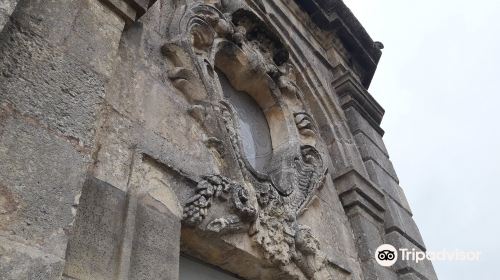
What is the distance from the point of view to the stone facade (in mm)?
1650

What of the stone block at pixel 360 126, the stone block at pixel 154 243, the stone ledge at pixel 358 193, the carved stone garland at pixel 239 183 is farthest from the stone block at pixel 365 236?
the stone block at pixel 154 243

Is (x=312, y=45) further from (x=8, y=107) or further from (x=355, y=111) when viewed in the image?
(x=8, y=107)

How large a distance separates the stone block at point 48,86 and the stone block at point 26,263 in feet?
1.63

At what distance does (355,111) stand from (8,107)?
178 inches

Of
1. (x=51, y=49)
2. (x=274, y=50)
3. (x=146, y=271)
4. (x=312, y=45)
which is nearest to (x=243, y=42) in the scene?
(x=274, y=50)

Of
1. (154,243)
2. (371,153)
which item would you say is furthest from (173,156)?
(371,153)

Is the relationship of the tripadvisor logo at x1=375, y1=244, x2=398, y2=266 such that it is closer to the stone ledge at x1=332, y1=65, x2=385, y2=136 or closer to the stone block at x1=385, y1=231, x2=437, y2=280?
the stone block at x1=385, y1=231, x2=437, y2=280

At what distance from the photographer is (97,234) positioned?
186 cm

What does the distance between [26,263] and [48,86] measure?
0.74 meters

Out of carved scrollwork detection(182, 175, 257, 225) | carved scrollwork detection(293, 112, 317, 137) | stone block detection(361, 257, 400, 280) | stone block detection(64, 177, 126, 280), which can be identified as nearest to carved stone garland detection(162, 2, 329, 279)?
carved scrollwork detection(182, 175, 257, 225)

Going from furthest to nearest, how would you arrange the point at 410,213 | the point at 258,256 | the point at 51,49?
the point at 410,213 < the point at 258,256 < the point at 51,49

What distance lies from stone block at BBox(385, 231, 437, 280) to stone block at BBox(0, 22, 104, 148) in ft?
10.9

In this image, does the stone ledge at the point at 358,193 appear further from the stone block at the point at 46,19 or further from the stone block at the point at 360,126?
the stone block at the point at 46,19

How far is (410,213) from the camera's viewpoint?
206 inches
